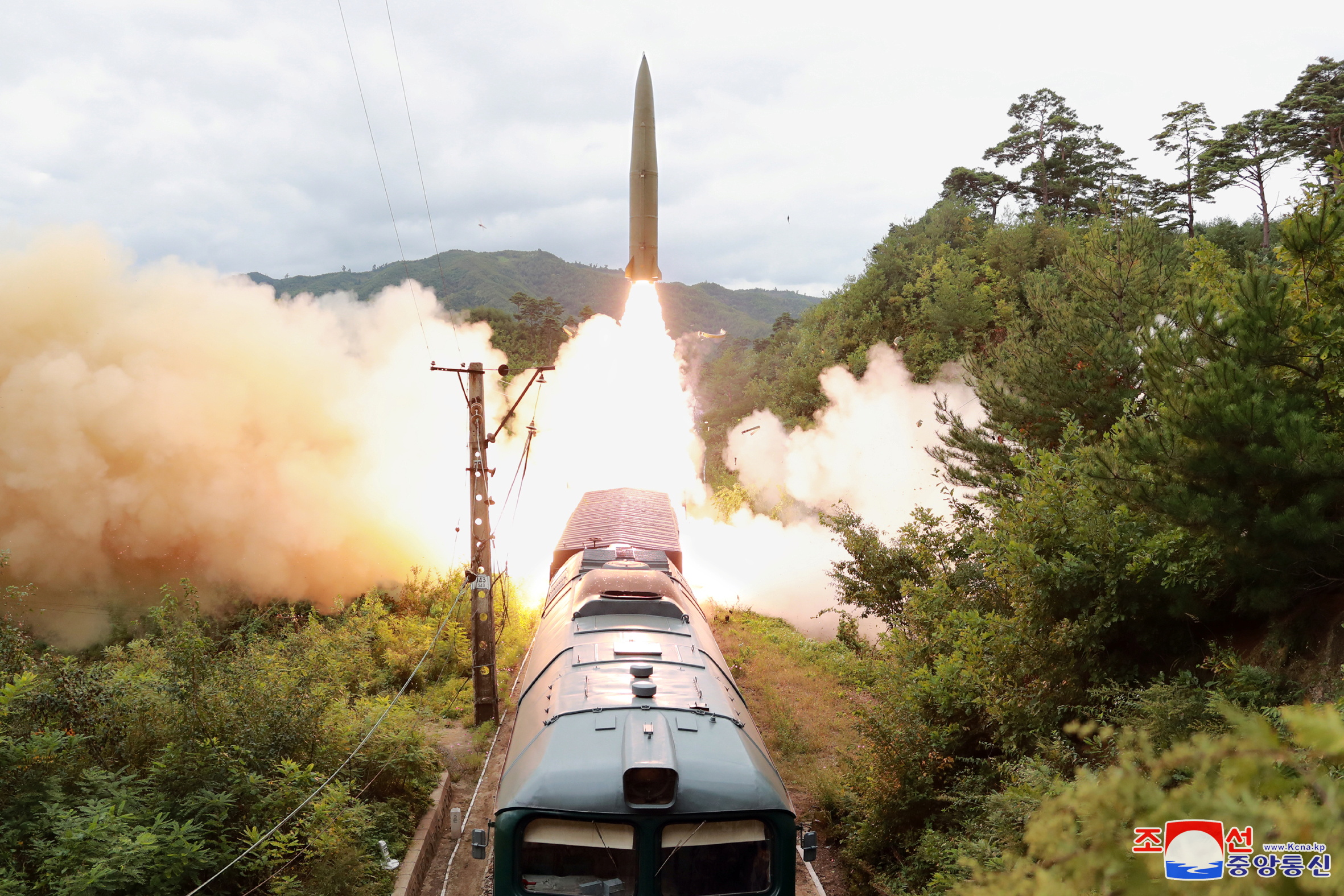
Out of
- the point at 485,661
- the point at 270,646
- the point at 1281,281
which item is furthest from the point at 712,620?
the point at 1281,281

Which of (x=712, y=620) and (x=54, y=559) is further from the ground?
(x=54, y=559)

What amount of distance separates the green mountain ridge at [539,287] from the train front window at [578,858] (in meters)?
134

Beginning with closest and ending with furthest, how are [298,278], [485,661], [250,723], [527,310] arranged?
[250,723], [485,661], [527,310], [298,278]

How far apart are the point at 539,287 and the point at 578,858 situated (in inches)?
7077

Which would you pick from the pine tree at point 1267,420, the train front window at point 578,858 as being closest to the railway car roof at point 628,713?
the train front window at point 578,858

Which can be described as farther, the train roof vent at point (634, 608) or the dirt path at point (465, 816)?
the train roof vent at point (634, 608)

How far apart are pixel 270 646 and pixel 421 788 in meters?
3.52

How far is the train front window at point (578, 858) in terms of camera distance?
22.0 feet

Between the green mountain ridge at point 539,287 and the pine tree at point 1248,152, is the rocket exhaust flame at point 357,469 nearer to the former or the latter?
the pine tree at point 1248,152

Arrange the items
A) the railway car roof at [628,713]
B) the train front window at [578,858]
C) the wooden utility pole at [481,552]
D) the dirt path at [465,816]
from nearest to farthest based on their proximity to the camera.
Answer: the train front window at [578,858], the railway car roof at [628,713], the dirt path at [465,816], the wooden utility pole at [481,552]

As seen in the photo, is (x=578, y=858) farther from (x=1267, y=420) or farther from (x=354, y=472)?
(x=354, y=472)

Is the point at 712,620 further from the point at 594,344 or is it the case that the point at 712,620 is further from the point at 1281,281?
the point at 1281,281

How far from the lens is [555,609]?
12500mm

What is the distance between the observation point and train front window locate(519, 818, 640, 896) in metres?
6.72
